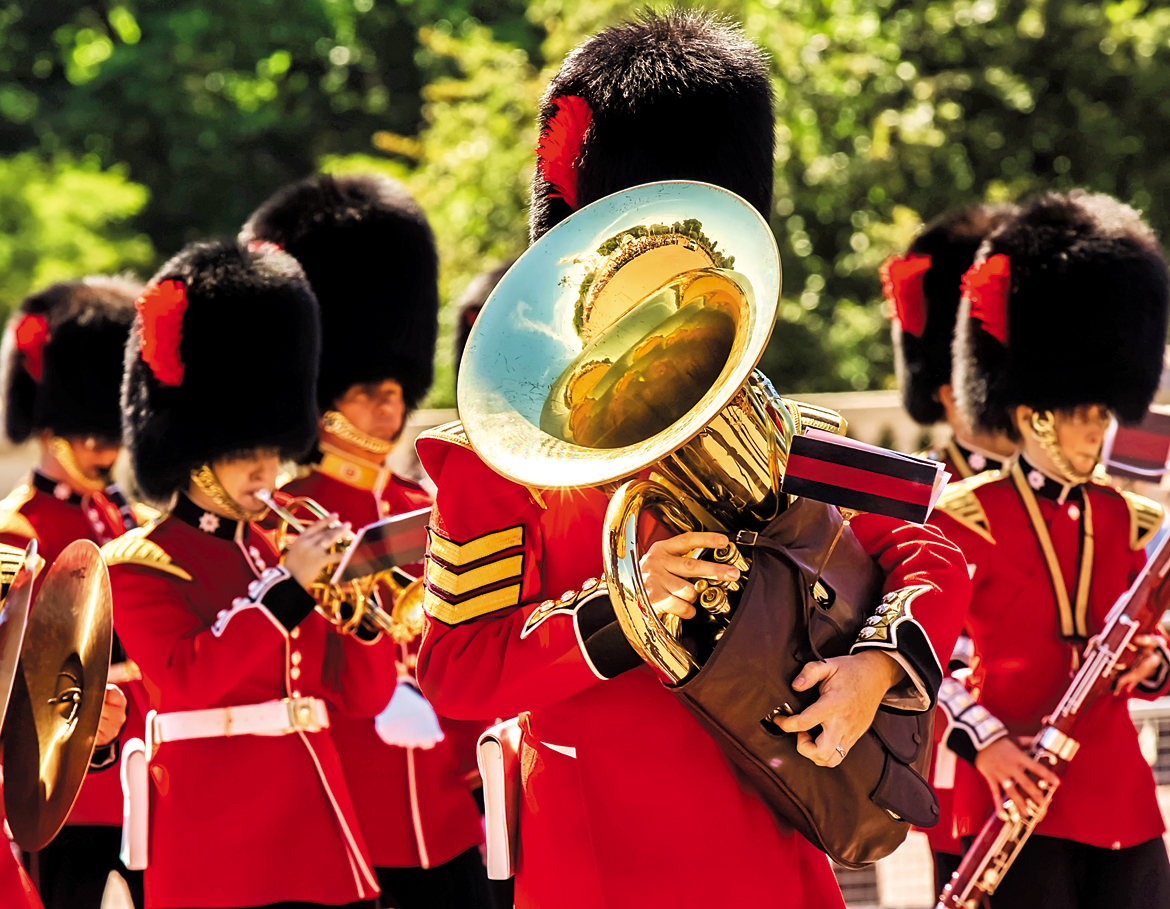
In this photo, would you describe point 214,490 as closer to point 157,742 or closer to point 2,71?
point 157,742

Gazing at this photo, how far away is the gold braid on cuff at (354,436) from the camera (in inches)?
163

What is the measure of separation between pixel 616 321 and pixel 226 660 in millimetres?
1373

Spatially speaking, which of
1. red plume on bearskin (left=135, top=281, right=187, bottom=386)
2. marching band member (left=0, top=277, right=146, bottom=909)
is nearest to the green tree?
marching band member (left=0, top=277, right=146, bottom=909)

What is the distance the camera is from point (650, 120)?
2287 mm

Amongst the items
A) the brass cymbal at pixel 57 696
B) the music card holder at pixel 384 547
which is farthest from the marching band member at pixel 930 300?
the brass cymbal at pixel 57 696

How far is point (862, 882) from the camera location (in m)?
5.13

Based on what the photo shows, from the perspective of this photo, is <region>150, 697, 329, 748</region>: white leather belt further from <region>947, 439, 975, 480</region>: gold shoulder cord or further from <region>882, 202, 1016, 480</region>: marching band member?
<region>882, 202, 1016, 480</region>: marching band member

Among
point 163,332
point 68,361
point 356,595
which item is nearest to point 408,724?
point 356,595

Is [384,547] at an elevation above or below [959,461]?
above

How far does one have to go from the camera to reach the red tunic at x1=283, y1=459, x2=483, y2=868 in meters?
3.60

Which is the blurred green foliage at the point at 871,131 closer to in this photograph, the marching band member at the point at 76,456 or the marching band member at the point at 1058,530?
the marching band member at the point at 76,456

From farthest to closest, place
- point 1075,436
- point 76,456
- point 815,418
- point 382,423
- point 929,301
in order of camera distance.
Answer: point 929,301 < point 76,456 < point 382,423 < point 1075,436 < point 815,418

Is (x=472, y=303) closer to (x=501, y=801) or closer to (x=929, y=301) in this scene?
(x=929, y=301)

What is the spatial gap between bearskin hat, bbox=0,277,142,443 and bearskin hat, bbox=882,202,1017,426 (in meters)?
2.44
